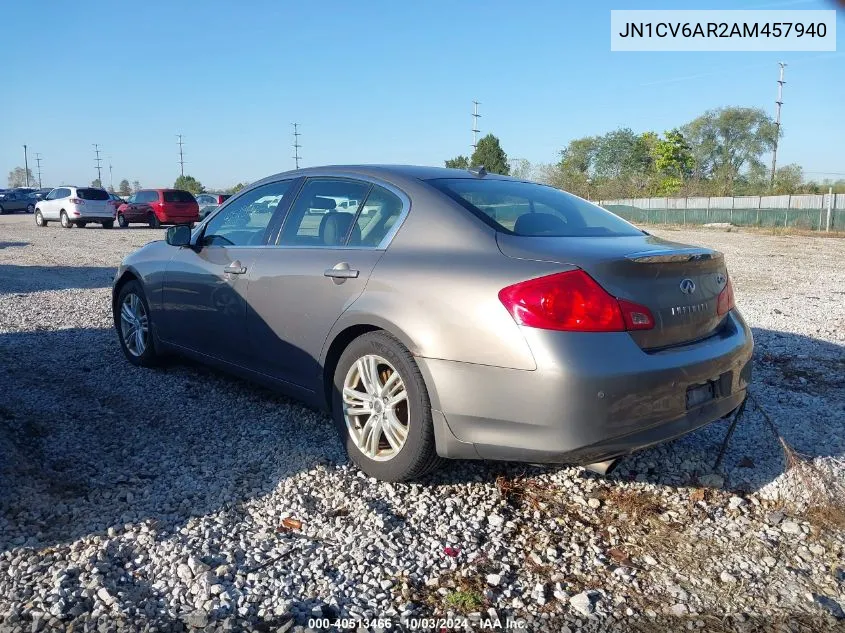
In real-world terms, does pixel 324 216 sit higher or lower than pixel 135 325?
higher

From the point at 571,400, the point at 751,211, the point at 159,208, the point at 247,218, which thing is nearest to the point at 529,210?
the point at 571,400

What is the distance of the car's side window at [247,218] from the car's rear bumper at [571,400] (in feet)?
6.03

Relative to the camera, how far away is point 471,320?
3.00 metres

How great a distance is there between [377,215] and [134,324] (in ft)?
9.29

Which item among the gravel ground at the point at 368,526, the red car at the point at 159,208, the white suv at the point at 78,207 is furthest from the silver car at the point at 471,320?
the white suv at the point at 78,207

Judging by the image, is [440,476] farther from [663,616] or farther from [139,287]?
[139,287]

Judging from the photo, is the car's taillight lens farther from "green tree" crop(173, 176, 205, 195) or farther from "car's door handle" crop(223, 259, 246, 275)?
"green tree" crop(173, 176, 205, 195)

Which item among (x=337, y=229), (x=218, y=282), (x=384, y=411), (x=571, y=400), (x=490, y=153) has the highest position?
(x=490, y=153)

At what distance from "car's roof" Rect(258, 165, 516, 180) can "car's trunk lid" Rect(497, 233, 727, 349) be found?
0.83m

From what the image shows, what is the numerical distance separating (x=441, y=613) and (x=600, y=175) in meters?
87.3

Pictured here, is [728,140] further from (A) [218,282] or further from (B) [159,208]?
(A) [218,282]

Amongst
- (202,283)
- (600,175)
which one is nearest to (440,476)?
(202,283)

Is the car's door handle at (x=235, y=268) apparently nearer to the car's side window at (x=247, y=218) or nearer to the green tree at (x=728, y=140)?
the car's side window at (x=247, y=218)

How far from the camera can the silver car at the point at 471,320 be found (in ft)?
9.38
